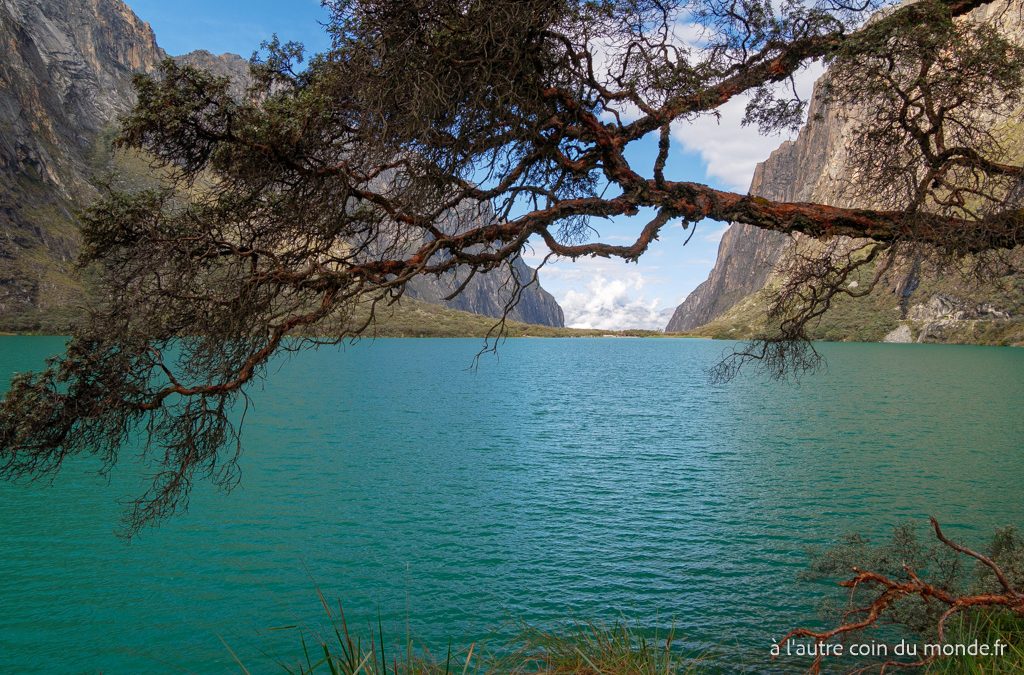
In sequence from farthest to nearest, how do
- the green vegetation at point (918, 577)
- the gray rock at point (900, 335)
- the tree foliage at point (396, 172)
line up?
the gray rock at point (900, 335), the green vegetation at point (918, 577), the tree foliage at point (396, 172)

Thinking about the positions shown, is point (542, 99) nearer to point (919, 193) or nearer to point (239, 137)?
point (239, 137)

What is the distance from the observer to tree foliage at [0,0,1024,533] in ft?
21.7

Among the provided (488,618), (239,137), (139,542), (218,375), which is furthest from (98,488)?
(239,137)

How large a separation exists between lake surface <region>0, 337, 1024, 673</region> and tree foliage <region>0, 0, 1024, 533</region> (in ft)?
15.3

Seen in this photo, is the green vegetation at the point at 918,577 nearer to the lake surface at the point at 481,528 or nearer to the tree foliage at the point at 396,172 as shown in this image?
the lake surface at the point at 481,528

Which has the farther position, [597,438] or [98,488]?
[597,438]

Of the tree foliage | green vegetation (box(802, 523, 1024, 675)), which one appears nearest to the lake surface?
green vegetation (box(802, 523, 1024, 675))

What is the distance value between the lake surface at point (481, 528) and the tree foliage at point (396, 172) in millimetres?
4666

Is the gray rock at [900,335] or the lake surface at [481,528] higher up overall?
the gray rock at [900,335]

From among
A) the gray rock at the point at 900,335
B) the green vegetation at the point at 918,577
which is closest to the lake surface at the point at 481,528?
the green vegetation at the point at 918,577

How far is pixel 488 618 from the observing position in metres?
12.6

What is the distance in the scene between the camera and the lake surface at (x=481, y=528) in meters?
12.4

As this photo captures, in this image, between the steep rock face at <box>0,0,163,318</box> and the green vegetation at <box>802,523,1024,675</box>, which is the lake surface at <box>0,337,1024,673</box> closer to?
the green vegetation at <box>802,523,1024,675</box>

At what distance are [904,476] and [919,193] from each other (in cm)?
2119
